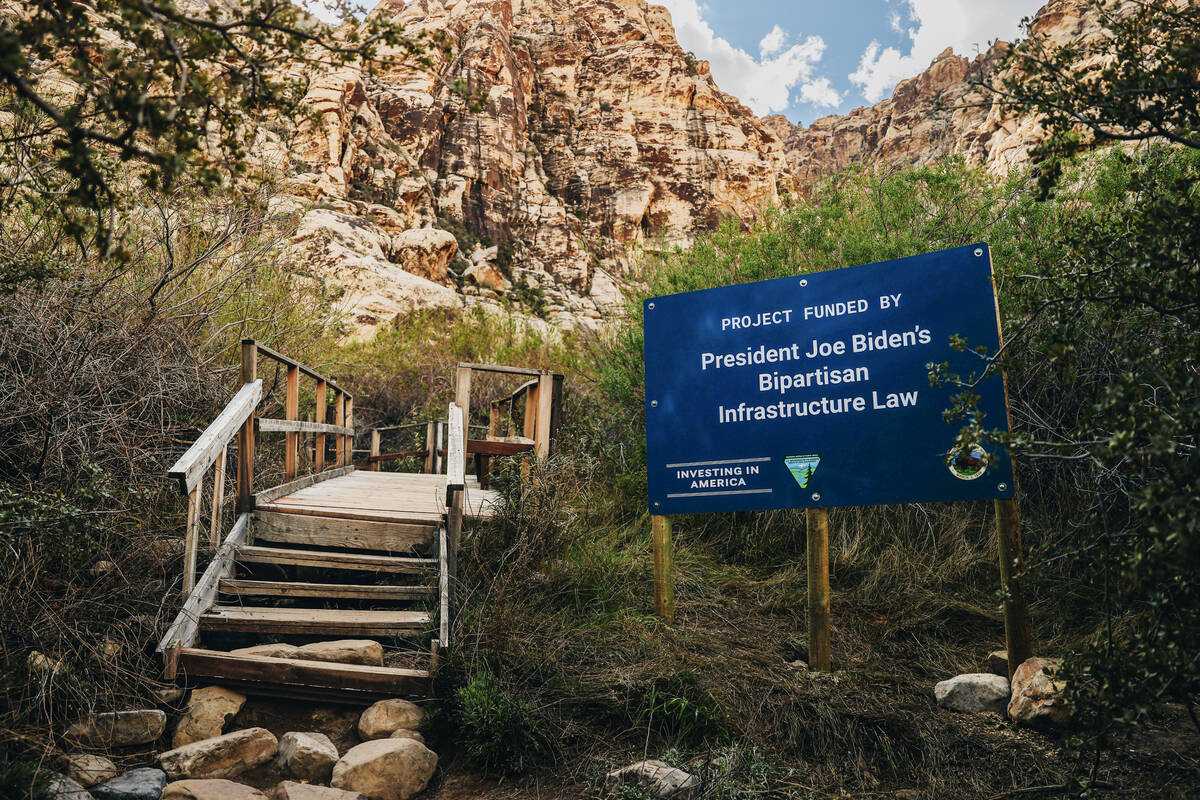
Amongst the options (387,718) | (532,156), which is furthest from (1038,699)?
(532,156)

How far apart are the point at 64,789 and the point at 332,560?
2.09 meters

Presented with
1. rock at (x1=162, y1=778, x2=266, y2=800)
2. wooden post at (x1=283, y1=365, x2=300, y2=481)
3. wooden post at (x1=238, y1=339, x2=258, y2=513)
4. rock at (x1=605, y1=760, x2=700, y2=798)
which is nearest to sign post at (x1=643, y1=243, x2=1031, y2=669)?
rock at (x1=605, y1=760, x2=700, y2=798)

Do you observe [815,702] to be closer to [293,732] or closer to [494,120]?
[293,732]

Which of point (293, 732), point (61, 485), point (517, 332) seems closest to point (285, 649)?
point (293, 732)

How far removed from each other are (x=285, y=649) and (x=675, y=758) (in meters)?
2.11

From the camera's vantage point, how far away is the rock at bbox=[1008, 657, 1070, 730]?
3.12m

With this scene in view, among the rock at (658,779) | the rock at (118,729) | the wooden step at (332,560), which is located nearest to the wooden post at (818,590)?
the rock at (658,779)

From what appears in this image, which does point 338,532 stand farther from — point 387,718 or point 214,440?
point 387,718

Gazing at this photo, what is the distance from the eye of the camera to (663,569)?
4.45 metres

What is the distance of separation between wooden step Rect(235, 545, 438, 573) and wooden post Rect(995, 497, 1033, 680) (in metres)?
3.27

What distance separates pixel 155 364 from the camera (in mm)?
5246

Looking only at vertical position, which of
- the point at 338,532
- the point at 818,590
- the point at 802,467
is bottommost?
the point at 818,590

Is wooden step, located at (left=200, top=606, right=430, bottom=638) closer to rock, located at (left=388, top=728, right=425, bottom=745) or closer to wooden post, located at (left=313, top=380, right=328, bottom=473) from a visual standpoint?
rock, located at (left=388, top=728, right=425, bottom=745)

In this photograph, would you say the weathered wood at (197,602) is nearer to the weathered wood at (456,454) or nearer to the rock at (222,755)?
the rock at (222,755)
